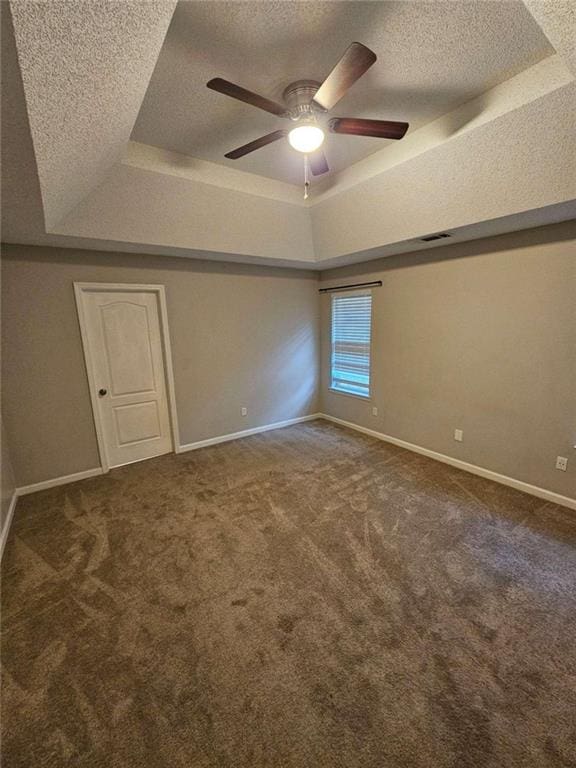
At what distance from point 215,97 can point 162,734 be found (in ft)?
10.8

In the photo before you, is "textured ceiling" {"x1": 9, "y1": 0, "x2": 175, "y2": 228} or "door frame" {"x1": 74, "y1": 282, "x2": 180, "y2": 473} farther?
"door frame" {"x1": 74, "y1": 282, "x2": 180, "y2": 473}

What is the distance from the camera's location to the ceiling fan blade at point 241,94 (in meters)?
1.43

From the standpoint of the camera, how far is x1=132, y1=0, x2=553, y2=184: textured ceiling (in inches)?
57.5

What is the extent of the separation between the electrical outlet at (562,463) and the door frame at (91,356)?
3.95m

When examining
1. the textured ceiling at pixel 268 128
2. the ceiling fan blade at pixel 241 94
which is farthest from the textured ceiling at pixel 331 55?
the ceiling fan blade at pixel 241 94

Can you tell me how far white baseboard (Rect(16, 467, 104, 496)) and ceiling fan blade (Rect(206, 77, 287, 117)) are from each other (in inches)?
139

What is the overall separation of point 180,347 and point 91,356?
0.94m

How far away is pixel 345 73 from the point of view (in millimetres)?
1434

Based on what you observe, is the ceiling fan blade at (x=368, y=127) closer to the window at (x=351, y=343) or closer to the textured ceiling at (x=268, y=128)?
the textured ceiling at (x=268, y=128)

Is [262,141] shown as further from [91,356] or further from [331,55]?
[91,356]

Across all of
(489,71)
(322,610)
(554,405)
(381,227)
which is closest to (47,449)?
(322,610)

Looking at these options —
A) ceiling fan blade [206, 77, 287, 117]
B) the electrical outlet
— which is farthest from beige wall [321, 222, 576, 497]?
ceiling fan blade [206, 77, 287, 117]

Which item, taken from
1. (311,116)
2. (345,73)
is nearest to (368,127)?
(311,116)

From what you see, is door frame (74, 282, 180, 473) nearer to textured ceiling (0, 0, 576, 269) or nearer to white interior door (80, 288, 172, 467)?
white interior door (80, 288, 172, 467)
